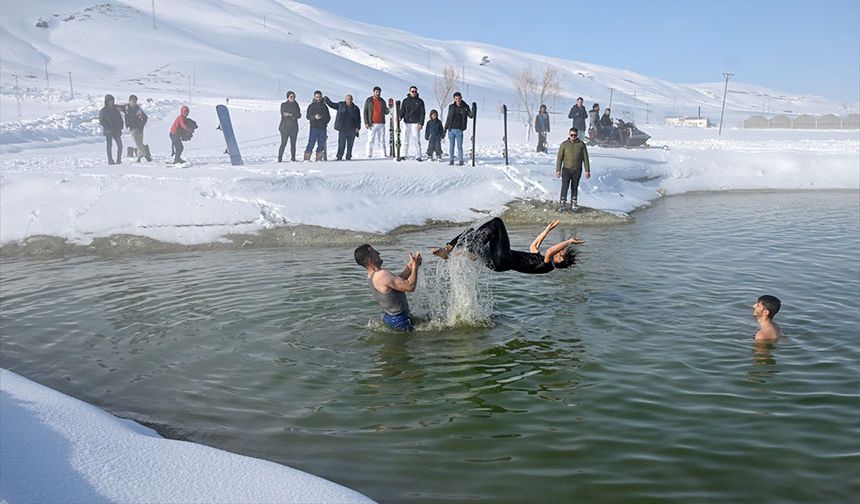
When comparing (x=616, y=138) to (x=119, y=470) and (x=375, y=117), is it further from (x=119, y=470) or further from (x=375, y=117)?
(x=119, y=470)

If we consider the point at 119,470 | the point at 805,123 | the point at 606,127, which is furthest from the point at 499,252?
the point at 805,123

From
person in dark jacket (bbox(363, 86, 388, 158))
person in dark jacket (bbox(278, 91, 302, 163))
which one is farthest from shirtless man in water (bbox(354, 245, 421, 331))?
person in dark jacket (bbox(363, 86, 388, 158))

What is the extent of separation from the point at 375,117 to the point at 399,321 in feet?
46.1

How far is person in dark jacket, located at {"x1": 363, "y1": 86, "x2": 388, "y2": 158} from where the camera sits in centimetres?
2209

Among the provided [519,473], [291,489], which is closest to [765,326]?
[519,473]

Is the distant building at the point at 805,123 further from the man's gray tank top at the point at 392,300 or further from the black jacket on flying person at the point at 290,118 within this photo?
the man's gray tank top at the point at 392,300

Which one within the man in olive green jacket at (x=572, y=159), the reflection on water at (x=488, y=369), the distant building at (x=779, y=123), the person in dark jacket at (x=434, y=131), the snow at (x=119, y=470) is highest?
the distant building at (x=779, y=123)

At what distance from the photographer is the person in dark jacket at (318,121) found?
20.5 m

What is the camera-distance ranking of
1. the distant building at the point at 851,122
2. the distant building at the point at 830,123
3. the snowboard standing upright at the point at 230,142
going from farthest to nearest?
the distant building at the point at 830,123 → the distant building at the point at 851,122 → the snowboard standing upright at the point at 230,142

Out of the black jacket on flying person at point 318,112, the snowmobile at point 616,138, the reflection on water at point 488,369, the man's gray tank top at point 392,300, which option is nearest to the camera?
the reflection on water at point 488,369

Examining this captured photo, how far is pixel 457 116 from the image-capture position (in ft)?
67.6

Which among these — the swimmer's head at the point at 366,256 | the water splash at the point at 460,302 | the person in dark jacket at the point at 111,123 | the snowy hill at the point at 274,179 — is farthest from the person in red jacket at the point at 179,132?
the swimmer's head at the point at 366,256

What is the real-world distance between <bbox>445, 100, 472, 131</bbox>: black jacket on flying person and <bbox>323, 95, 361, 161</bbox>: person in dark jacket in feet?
9.05

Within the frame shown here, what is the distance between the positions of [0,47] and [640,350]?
13783 centimetres
